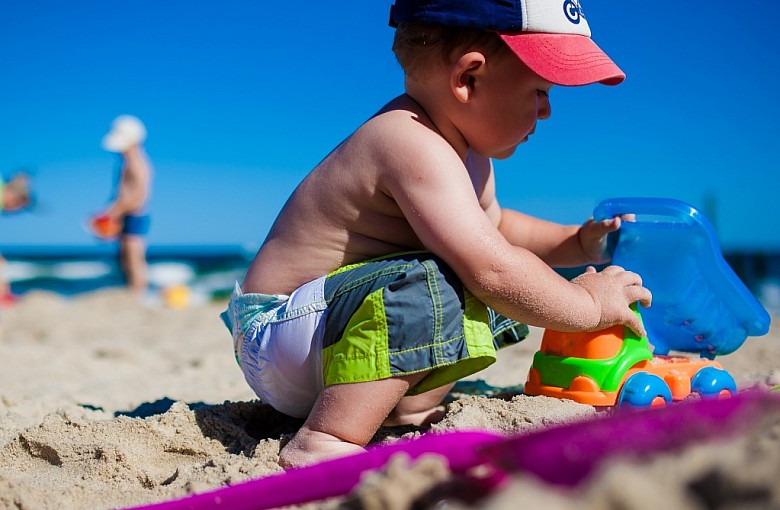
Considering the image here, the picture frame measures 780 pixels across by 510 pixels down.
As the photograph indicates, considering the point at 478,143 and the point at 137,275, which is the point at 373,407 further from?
the point at 137,275

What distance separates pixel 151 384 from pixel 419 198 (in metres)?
1.81

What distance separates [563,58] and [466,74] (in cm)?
23

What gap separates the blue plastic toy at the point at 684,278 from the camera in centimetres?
192

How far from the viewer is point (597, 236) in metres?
2.12

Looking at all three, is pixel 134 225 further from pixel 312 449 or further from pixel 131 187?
pixel 312 449

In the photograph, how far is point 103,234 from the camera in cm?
752

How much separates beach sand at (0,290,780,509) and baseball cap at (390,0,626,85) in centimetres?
79

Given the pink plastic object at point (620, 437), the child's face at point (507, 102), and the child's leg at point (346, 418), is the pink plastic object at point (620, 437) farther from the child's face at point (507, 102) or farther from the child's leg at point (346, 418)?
the child's face at point (507, 102)

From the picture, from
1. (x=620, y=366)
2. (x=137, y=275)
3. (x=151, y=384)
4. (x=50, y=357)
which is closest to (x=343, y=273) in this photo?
(x=620, y=366)

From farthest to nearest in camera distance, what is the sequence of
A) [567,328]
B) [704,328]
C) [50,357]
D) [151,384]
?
[50,357] → [151,384] → [704,328] → [567,328]

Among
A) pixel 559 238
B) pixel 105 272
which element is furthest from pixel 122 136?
pixel 105 272

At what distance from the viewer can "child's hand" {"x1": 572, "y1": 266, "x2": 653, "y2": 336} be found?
1698 mm

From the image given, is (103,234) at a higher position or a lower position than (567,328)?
lower

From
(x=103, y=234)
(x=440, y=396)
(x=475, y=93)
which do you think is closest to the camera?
(x=475, y=93)
